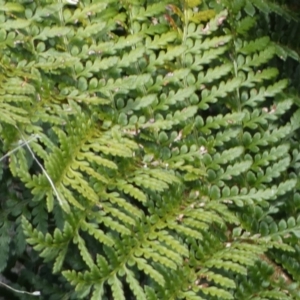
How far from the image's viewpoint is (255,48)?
1.00m

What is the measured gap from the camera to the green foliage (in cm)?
83

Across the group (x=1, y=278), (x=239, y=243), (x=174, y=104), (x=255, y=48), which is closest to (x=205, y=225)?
(x=239, y=243)

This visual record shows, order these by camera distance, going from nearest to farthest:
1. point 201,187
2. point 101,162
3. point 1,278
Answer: point 101,162, point 201,187, point 1,278

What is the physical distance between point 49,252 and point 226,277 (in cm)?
26

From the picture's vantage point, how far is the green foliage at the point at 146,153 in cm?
83

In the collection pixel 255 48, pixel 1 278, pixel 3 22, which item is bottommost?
pixel 1 278

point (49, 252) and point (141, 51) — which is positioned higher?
point (141, 51)

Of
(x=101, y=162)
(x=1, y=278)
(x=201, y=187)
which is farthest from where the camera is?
(x=1, y=278)

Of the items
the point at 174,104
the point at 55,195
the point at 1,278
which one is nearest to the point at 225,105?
the point at 174,104

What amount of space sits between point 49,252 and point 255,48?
1.55 ft

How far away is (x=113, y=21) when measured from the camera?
0.96m

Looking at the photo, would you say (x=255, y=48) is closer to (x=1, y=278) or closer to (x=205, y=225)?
(x=205, y=225)

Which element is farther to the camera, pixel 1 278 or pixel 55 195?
pixel 1 278

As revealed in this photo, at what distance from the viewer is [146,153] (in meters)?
0.91
